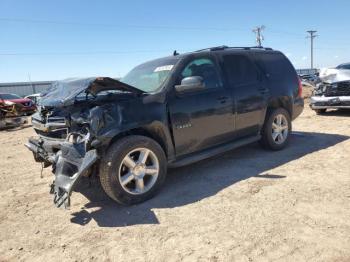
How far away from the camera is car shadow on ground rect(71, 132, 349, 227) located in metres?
3.87

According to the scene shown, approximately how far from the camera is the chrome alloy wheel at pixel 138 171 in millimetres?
3996

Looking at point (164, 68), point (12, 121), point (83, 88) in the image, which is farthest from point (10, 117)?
point (83, 88)

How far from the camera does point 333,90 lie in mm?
9547

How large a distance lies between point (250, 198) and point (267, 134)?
218cm

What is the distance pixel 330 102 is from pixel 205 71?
593 centimetres

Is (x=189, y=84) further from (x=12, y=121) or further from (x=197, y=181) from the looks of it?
(x=12, y=121)

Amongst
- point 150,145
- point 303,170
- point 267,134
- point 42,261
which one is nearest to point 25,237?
point 42,261

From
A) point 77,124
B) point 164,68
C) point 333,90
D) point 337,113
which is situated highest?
point 164,68

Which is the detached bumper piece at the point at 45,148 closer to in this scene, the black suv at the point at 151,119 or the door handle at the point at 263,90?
the black suv at the point at 151,119

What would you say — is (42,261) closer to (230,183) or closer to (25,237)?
(25,237)

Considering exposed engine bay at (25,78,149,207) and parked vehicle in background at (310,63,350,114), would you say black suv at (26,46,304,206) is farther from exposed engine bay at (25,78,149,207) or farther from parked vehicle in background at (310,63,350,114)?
parked vehicle in background at (310,63,350,114)

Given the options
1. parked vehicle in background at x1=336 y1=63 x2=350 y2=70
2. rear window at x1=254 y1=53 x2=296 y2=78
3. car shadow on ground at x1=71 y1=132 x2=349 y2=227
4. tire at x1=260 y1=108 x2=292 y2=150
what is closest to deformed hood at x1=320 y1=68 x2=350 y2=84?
parked vehicle in background at x1=336 y1=63 x2=350 y2=70

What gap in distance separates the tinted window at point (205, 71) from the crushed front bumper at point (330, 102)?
5704 mm

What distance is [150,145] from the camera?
13.5 ft
